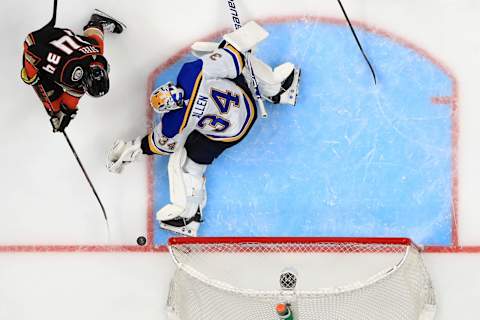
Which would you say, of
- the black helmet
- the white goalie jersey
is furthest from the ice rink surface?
the black helmet

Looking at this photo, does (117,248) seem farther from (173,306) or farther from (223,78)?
(223,78)

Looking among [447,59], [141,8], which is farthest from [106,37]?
[447,59]

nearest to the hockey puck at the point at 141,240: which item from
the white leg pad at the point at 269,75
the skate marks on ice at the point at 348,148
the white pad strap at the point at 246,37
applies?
the skate marks on ice at the point at 348,148

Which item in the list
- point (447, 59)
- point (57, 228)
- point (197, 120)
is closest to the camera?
point (197, 120)

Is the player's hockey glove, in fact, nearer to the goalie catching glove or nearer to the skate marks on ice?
the goalie catching glove

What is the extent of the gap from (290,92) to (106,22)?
3.08 feet

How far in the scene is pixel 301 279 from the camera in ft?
11.1

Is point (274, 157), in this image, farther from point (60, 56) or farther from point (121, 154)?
point (60, 56)

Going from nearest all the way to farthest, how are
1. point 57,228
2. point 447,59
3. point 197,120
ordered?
point 197,120 < point 447,59 < point 57,228

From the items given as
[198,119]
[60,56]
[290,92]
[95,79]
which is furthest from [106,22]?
[290,92]

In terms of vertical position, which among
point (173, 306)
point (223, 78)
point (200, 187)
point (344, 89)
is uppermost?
point (223, 78)

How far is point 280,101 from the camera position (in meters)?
3.38

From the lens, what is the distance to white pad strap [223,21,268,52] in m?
3.08

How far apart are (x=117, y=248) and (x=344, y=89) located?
1363 mm
